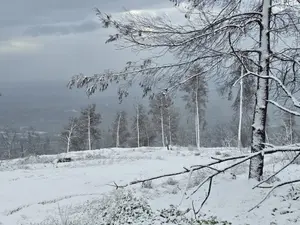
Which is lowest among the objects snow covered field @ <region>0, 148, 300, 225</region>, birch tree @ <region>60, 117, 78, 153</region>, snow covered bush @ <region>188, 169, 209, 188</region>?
snow covered field @ <region>0, 148, 300, 225</region>

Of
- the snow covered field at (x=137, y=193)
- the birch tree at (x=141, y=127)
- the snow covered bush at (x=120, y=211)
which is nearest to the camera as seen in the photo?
the snow covered field at (x=137, y=193)

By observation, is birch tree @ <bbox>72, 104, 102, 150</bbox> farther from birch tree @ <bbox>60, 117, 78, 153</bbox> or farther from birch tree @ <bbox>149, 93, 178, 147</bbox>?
birch tree @ <bbox>149, 93, 178, 147</bbox>

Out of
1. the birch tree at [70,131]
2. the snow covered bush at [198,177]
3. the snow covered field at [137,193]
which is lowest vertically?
the snow covered field at [137,193]

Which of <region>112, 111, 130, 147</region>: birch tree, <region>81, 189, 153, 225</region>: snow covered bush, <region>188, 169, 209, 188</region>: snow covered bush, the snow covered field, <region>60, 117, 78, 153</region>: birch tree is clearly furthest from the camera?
<region>112, 111, 130, 147</region>: birch tree

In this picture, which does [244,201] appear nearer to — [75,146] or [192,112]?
[192,112]

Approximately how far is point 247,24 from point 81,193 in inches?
244

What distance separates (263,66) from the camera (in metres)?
7.55

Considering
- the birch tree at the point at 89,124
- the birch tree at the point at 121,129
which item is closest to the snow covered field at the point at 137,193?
the birch tree at the point at 89,124

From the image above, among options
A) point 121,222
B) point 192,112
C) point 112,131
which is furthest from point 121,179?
point 112,131

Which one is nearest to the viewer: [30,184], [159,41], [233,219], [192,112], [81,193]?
[233,219]

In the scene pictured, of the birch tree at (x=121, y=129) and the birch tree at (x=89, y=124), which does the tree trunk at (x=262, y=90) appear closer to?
the birch tree at (x=89, y=124)

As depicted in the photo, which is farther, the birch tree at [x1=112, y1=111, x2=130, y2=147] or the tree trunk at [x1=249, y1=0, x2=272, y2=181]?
the birch tree at [x1=112, y1=111, x2=130, y2=147]

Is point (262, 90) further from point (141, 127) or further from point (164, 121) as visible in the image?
point (141, 127)

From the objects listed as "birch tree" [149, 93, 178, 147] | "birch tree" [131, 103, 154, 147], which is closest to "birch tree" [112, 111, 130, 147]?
"birch tree" [131, 103, 154, 147]
